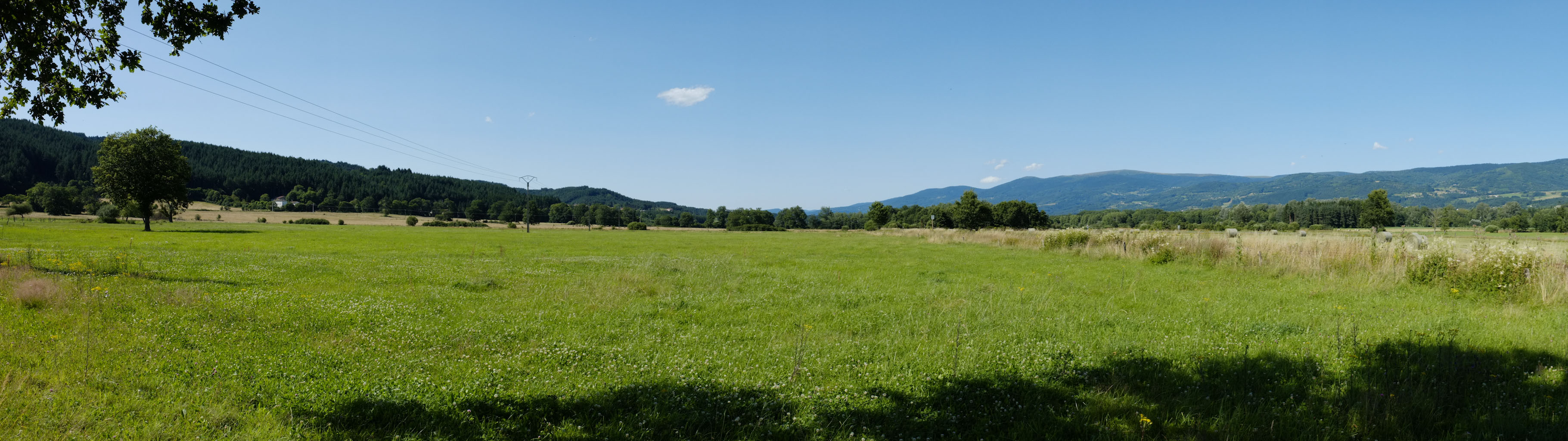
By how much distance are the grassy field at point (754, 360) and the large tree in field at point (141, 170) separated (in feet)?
184

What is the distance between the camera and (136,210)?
6156 centimetres

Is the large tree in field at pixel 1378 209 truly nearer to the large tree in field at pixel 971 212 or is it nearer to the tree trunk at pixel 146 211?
the large tree in field at pixel 971 212

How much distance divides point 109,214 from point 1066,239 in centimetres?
12227

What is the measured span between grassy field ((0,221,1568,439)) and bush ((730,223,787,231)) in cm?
11760

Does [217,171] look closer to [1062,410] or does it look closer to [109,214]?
[109,214]

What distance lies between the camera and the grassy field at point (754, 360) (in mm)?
5367

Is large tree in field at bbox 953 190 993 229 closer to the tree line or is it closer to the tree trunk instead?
the tree line

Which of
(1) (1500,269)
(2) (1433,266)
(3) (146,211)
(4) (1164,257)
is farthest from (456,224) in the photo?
(1) (1500,269)

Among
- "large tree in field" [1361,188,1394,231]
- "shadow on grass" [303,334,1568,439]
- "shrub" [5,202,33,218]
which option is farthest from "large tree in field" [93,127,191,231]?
"large tree in field" [1361,188,1394,231]

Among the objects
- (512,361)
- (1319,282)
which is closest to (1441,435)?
(512,361)

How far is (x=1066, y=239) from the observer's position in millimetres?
31828

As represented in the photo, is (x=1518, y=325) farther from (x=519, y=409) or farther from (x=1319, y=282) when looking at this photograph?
(x=519, y=409)

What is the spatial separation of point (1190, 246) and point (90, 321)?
30.5 m

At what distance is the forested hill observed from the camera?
156500mm
